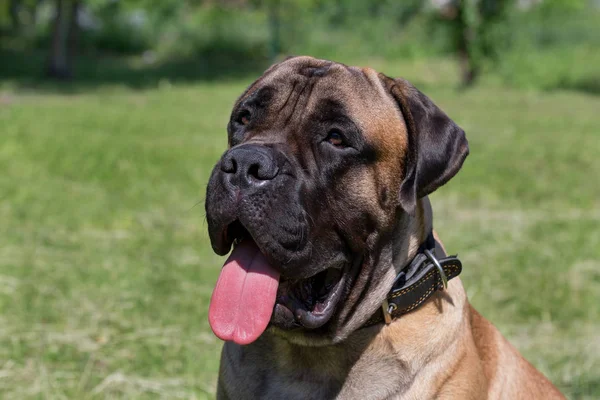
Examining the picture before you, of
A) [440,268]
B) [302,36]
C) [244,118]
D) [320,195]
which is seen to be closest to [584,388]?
[440,268]

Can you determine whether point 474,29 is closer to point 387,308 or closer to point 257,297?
point 387,308

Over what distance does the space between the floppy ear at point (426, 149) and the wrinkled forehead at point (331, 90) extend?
0.07 meters

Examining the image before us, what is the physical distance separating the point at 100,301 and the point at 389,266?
2.71 meters

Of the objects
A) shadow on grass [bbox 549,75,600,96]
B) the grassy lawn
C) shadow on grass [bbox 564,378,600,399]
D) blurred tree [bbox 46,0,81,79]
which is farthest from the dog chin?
blurred tree [bbox 46,0,81,79]

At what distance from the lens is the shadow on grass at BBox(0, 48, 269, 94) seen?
19.2 metres

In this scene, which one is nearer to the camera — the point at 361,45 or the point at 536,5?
the point at 536,5

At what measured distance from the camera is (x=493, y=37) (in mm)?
19109

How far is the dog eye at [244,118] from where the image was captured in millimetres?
3129

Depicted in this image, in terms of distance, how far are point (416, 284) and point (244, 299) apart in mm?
640

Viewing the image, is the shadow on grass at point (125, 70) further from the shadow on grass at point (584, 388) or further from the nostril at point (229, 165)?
the nostril at point (229, 165)

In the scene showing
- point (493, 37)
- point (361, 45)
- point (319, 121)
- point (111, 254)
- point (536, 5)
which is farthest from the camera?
point (361, 45)

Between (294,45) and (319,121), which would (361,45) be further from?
(319,121)

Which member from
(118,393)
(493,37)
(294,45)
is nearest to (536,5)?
(493,37)

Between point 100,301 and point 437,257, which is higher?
point 437,257
